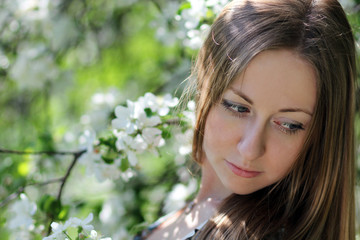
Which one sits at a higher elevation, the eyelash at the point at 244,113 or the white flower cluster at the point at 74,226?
the eyelash at the point at 244,113

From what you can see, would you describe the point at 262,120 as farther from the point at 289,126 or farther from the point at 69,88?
the point at 69,88

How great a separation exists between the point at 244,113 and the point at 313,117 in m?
0.16

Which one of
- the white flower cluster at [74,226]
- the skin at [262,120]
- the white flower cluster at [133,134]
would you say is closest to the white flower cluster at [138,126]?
the white flower cluster at [133,134]

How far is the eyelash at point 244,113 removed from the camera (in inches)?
43.6

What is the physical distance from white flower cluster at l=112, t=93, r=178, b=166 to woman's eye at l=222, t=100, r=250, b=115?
292 mm

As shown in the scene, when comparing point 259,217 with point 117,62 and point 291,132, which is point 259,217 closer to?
point 291,132

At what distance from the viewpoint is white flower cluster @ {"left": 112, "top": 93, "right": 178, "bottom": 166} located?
140cm

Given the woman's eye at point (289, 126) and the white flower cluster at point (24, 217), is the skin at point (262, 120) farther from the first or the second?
the white flower cluster at point (24, 217)

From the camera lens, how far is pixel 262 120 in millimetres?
1089

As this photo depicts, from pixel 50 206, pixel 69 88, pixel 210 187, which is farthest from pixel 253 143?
pixel 69 88

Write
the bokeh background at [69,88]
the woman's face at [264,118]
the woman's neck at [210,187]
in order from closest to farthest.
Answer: the woman's face at [264,118], the woman's neck at [210,187], the bokeh background at [69,88]

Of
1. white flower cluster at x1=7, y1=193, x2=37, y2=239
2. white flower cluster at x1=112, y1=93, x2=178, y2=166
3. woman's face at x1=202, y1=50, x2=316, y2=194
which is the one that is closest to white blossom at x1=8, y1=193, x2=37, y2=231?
white flower cluster at x1=7, y1=193, x2=37, y2=239

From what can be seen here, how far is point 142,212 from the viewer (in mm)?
2357

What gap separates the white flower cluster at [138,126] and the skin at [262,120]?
245mm
